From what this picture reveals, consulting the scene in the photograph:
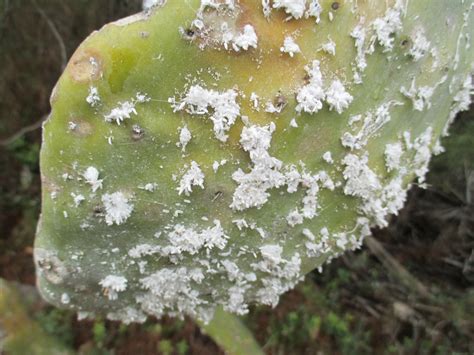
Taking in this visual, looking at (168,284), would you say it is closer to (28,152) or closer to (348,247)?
(348,247)

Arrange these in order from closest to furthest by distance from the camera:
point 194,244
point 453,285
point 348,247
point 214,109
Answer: point 214,109 → point 194,244 → point 348,247 → point 453,285

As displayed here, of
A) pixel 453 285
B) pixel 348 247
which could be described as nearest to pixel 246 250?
pixel 348 247

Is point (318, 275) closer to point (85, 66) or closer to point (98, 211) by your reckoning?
point (98, 211)

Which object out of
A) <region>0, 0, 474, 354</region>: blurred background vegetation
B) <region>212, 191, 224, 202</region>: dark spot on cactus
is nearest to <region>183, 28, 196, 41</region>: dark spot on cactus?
<region>212, 191, 224, 202</region>: dark spot on cactus

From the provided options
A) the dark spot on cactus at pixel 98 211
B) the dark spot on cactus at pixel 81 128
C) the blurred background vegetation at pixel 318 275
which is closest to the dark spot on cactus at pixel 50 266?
the dark spot on cactus at pixel 98 211

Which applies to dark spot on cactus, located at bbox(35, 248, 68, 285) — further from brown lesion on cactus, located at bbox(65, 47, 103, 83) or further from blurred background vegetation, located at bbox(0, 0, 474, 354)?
blurred background vegetation, located at bbox(0, 0, 474, 354)

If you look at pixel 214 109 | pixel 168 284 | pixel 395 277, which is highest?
pixel 395 277

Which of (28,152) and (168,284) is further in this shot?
(28,152)

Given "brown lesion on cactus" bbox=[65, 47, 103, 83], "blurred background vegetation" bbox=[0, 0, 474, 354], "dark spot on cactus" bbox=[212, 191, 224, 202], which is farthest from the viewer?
"blurred background vegetation" bbox=[0, 0, 474, 354]
